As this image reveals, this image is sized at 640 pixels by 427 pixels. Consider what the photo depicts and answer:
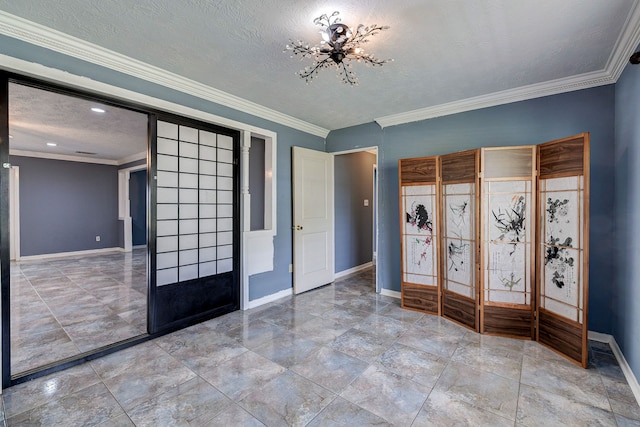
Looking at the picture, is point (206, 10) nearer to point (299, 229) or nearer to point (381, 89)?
point (381, 89)

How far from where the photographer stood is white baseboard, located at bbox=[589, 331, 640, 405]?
1995 mm

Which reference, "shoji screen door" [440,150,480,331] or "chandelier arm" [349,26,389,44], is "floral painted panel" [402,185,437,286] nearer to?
"shoji screen door" [440,150,480,331]

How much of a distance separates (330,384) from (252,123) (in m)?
3.06

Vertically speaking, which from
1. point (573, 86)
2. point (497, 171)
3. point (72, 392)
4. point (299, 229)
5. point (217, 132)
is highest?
point (573, 86)

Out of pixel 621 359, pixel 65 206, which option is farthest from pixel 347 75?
pixel 65 206

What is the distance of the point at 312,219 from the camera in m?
4.51

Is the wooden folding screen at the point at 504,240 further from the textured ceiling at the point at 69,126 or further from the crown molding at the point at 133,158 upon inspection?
the crown molding at the point at 133,158

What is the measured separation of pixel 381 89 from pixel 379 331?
8.58ft

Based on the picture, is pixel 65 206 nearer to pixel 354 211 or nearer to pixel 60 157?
pixel 60 157

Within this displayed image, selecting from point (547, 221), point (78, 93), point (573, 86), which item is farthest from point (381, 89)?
point (78, 93)

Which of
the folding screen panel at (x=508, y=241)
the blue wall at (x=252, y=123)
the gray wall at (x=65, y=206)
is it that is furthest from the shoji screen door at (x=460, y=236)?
→ the gray wall at (x=65, y=206)

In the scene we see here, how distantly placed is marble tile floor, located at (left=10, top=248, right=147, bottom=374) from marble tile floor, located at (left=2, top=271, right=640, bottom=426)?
0.49 meters

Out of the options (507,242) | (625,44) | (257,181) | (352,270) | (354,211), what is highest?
(625,44)

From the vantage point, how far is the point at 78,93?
2.37m
